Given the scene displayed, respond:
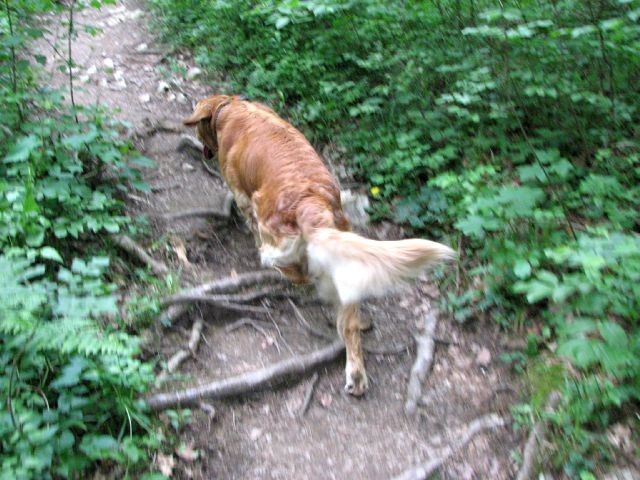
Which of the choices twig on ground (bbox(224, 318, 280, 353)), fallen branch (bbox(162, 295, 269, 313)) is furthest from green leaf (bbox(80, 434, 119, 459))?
twig on ground (bbox(224, 318, 280, 353))

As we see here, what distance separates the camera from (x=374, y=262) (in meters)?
2.94

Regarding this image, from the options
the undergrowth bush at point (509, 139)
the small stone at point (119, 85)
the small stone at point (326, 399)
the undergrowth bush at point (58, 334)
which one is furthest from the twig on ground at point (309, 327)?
the small stone at point (119, 85)

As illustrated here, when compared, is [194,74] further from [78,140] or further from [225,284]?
[225,284]

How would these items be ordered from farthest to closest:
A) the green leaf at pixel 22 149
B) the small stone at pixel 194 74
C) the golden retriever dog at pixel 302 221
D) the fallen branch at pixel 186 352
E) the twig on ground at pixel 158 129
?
the small stone at pixel 194 74, the twig on ground at pixel 158 129, the green leaf at pixel 22 149, the fallen branch at pixel 186 352, the golden retriever dog at pixel 302 221

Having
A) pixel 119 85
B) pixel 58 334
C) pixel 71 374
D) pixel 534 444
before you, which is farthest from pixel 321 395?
pixel 119 85

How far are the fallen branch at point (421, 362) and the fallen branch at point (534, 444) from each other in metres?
0.76

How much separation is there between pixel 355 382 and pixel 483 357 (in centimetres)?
93

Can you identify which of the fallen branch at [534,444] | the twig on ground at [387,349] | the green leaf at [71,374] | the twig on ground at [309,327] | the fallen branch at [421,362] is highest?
the green leaf at [71,374]

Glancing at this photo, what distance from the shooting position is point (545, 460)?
289 cm

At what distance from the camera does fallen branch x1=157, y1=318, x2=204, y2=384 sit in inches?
133

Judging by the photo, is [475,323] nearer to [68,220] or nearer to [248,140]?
[248,140]

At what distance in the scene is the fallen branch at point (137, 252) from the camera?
414 centimetres

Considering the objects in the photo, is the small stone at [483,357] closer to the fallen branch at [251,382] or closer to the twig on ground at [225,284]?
the fallen branch at [251,382]

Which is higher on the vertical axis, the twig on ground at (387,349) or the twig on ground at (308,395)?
the twig on ground at (308,395)
